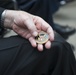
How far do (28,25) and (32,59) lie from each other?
13cm

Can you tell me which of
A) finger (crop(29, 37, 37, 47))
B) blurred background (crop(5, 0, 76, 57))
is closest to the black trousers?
finger (crop(29, 37, 37, 47))

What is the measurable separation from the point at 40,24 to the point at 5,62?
0.20 meters

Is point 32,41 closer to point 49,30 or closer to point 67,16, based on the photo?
point 49,30

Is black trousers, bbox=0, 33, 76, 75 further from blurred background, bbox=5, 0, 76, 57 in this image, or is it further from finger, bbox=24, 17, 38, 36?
blurred background, bbox=5, 0, 76, 57

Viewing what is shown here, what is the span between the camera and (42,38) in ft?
2.46

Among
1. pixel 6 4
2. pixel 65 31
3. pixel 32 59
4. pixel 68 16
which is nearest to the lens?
pixel 32 59

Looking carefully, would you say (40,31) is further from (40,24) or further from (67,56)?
(67,56)

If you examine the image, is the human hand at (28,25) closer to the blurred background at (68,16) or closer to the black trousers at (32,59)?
the black trousers at (32,59)

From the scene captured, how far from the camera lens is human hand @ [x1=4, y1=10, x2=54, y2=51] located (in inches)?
29.2

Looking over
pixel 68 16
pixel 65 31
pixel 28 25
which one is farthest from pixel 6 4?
pixel 68 16

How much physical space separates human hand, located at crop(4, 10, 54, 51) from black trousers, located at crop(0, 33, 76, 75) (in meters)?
0.02

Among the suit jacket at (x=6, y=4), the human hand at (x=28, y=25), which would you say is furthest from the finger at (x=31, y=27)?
the suit jacket at (x=6, y=4)

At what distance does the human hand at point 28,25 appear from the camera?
743 millimetres

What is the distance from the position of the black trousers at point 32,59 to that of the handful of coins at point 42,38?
1.2 inches
